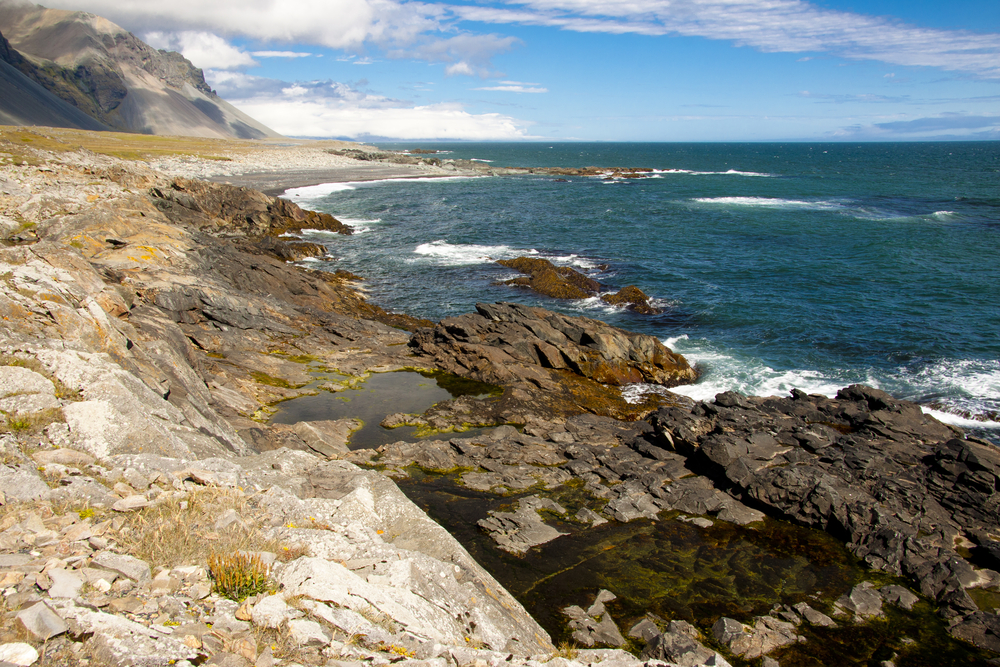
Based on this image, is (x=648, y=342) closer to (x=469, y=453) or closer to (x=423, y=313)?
(x=469, y=453)

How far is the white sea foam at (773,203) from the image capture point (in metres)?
71.5

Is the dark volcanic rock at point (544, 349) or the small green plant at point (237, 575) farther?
the dark volcanic rock at point (544, 349)

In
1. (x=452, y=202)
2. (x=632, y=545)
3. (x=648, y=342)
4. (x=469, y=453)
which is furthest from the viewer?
(x=452, y=202)

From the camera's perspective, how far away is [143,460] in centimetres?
730

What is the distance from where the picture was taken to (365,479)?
9.23m

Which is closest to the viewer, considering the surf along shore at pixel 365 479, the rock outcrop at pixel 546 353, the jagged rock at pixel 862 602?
the surf along shore at pixel 365 479

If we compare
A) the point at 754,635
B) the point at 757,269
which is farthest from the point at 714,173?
the point at 754,635

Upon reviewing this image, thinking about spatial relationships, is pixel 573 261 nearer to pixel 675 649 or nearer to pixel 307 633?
pixel 675 649

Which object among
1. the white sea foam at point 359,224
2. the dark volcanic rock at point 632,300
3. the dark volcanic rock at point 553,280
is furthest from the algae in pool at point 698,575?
the white sea foam at point 359,224

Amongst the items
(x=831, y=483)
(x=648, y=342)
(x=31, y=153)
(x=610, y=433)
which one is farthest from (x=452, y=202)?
(x=831, y=483)

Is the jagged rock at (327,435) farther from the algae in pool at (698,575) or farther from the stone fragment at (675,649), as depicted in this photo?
the stone fragment at (675,649)

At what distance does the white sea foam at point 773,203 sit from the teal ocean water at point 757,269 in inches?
9.4

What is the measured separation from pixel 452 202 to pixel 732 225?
38.6m

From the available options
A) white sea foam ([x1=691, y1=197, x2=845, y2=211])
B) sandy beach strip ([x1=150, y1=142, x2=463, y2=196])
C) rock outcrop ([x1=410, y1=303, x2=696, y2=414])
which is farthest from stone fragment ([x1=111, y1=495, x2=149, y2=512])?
white sea foam ([x1=691, y1=197, x2=845, y2=211])
